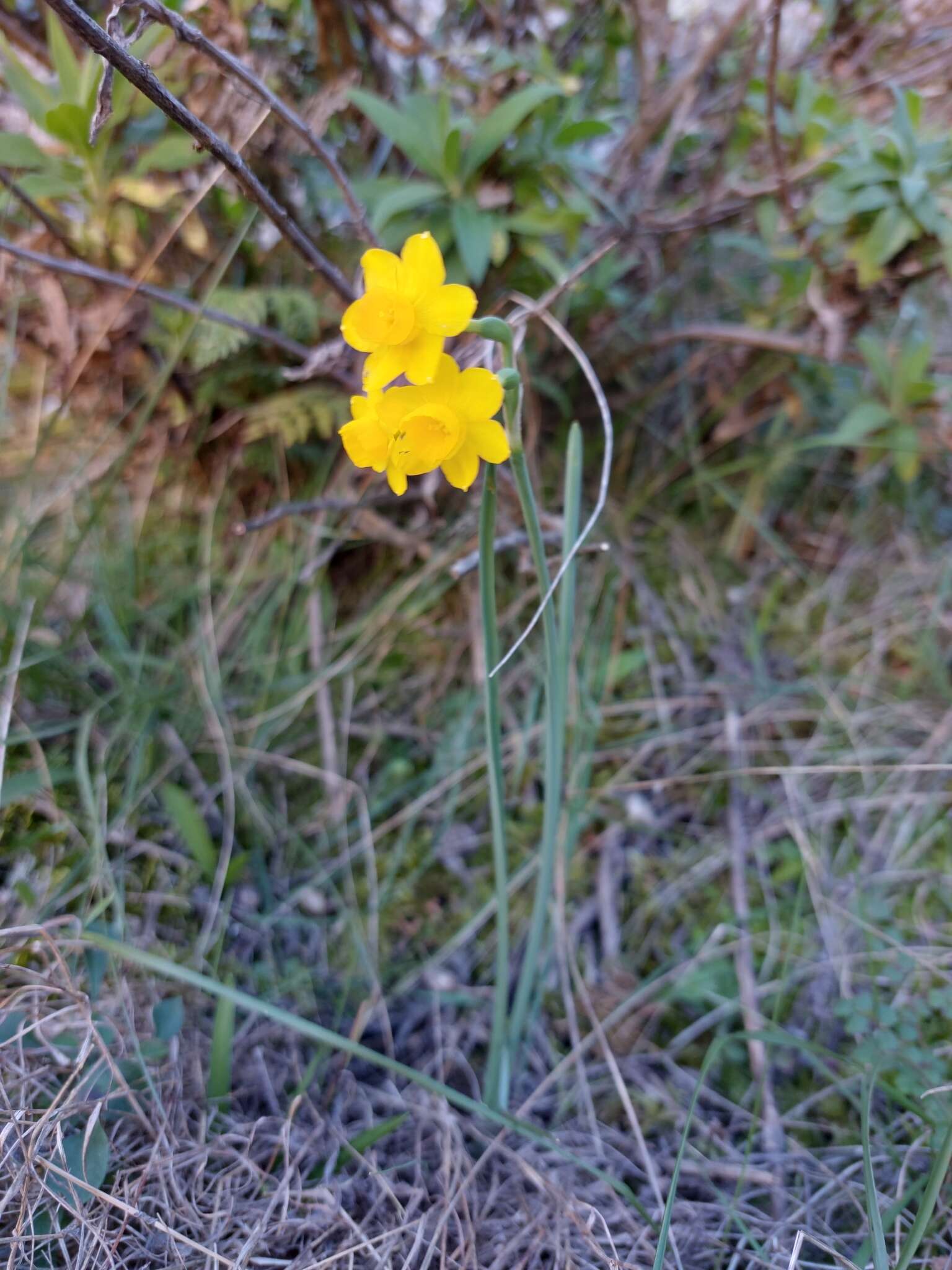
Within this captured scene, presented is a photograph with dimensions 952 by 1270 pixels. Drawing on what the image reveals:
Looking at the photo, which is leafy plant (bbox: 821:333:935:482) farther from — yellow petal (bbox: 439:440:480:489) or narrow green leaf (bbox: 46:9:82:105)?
narrow green leaf (bbox: 46:9:82:105)

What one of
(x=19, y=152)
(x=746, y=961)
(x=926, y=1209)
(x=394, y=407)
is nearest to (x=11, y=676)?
(x=19, y=152)

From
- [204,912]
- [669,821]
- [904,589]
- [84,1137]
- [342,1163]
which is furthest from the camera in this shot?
[904,589]

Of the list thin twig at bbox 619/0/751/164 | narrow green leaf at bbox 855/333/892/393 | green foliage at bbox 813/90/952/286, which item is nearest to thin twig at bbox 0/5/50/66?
thin twig at bbox 619/0/751/164

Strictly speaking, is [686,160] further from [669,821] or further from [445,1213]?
[445,1213]

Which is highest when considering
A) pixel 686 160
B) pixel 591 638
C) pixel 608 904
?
pixel 686 160

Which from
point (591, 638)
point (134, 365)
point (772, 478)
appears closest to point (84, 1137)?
point (591, 638)

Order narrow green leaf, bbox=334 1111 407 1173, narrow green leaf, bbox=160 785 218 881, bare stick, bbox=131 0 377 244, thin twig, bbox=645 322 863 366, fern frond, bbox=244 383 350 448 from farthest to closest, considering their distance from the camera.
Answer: thin twig, bbox=645 322 863 366
fern frond, bbox=244 383 350 448
narrow green leaf, bbox=160 785 218 881
narrow green leaf, bbox=334 1111 407 1173
bare stick, bbox=131 0 377 244
